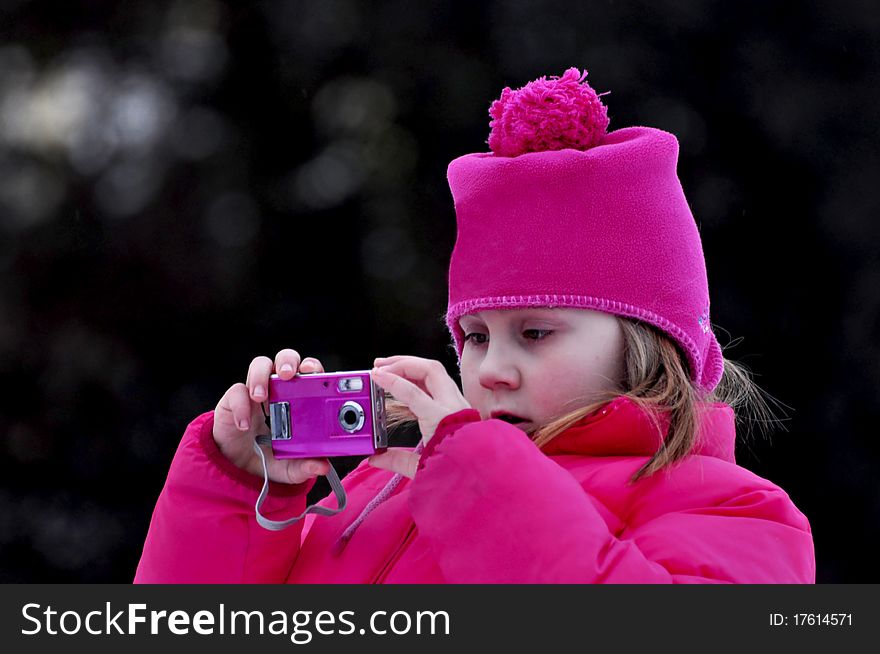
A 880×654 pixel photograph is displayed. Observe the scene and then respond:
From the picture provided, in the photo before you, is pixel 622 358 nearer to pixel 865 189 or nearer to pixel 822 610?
pixel 822 610

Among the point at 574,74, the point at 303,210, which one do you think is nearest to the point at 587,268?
the point at 574,74

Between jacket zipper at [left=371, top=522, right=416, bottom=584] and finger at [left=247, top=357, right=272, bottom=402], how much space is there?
0.20 m

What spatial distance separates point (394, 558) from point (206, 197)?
46.2 inches

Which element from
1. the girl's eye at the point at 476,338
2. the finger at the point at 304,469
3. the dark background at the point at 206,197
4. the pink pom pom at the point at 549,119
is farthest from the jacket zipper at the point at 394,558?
the dark background at the point at 206,197

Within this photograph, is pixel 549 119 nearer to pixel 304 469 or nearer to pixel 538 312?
pixel 538 312

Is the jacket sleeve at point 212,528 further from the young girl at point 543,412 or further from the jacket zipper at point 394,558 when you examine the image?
the jacket zipper at point 394,558

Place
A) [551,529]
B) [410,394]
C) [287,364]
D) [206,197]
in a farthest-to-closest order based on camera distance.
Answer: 1. [206,197]
2. [287,364]
3. [410,394]
4. [551,529]

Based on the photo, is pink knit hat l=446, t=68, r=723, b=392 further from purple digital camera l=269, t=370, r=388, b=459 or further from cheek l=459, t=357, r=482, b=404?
purple digital camera l=269, t=370, r=388, b=459

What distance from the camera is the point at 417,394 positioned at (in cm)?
94

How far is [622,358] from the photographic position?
1.07 metres

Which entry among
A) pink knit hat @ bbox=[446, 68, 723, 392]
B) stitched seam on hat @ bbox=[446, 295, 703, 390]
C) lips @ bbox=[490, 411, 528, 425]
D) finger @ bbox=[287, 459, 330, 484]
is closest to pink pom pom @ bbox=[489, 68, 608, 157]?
pink knit hat @ bbox=[446, 68, 723, 392]

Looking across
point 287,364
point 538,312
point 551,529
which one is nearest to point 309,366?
point 287,364

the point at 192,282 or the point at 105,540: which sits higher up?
the point at 192,282

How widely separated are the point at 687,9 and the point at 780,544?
1177 mm
